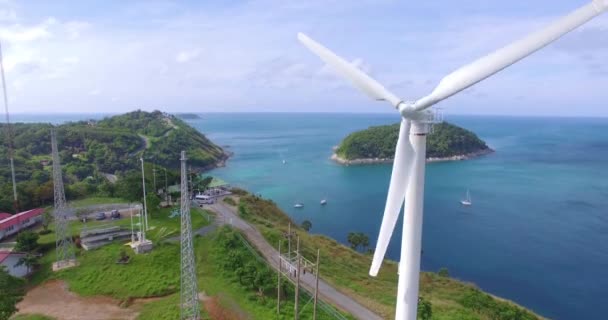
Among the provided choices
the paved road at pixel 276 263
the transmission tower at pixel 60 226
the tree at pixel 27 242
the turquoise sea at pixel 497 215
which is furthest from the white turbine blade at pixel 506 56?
the turquoise sea at pixel 497 215

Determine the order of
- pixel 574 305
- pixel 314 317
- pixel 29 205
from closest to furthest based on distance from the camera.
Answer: pixel 314 317
pixel 574 305
pixel 29 205

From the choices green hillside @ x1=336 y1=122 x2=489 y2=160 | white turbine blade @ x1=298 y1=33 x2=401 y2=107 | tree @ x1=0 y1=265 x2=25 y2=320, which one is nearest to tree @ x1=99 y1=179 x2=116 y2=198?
tree @ x1=0 y1=265 x2=25 y2=320

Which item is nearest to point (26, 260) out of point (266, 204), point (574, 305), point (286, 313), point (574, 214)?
point (286, 313)

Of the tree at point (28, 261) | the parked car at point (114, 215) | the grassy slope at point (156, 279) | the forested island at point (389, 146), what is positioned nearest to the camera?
the grassy slope at point (156, 279)

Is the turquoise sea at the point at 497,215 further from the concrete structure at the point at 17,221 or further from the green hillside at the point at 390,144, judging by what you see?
the concrete structure at the point at 17,221

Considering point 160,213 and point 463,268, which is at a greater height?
point 160,213

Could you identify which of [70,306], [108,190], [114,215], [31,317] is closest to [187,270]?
[70,306]

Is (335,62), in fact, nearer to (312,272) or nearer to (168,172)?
(312,272)
